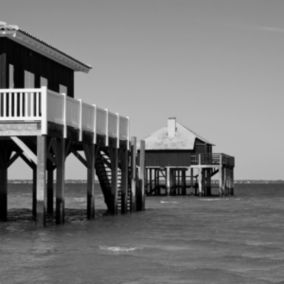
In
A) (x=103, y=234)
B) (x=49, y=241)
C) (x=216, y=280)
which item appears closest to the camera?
(x=216, y=280)

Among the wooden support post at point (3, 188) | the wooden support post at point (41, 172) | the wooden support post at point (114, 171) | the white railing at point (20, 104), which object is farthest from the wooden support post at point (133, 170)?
the wooden support post at point (41, 172)

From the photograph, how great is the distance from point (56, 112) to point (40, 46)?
19.1ft

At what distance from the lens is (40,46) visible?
109 ft

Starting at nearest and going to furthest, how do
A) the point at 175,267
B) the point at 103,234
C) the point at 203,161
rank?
the point at 175,267 < the point at 103,234 < the point at 203,161

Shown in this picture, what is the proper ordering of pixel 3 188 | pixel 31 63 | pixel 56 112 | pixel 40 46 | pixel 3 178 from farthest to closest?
pixel 3 188 < pixel 3 178 < pixel 31 63 < pixel 40 46 < pixel 56 112

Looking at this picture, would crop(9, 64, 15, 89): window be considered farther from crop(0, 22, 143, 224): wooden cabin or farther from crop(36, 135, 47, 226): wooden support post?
crop(36, 135, 47, 226): wooden support post

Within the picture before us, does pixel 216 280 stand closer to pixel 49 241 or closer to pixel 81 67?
pixel 49 241

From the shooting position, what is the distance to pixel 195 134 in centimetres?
8525

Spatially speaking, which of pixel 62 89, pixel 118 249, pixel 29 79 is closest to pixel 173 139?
pixel 62 89

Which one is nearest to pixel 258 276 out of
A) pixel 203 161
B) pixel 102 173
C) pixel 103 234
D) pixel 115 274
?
pixel 115 274

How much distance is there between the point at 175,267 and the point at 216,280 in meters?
2.00

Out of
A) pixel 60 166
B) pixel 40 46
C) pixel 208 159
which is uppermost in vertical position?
pixel 40 46

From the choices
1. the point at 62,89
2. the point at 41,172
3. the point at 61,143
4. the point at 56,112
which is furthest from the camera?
the point at 62,89

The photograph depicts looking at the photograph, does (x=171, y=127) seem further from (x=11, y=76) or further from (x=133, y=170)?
(x=11, y=76)
